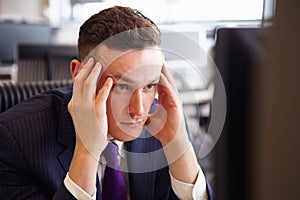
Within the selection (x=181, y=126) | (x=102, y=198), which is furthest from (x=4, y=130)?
(x=181, y=126)

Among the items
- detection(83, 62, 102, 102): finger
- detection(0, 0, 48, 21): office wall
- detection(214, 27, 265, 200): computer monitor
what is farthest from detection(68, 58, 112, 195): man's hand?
detection(0, 0, 48, 21): office wall

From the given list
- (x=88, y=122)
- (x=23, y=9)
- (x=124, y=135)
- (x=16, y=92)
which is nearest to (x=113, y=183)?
(x=124, y=135)

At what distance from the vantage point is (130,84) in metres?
0.79

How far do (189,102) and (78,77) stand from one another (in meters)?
0.45

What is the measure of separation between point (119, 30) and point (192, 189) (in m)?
0.37

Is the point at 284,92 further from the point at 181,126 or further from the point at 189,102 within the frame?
the point at 189,102

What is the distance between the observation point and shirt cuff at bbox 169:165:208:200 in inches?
34.5

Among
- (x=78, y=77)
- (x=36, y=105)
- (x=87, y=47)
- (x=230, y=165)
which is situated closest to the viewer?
(x=230, y=165)

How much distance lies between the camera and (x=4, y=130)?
3.03 ft

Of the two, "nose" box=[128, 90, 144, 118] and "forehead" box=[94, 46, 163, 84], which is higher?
"forehead" box=[94, 46, 163, 84]

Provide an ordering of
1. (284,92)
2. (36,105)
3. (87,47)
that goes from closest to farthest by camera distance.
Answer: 1. (284,92)
2. (87,47)
3. (36,105)

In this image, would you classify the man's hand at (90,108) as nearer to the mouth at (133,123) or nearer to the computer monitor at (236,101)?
the mouth at (133,123)

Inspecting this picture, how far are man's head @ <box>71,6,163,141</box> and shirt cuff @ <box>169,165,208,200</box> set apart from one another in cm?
15

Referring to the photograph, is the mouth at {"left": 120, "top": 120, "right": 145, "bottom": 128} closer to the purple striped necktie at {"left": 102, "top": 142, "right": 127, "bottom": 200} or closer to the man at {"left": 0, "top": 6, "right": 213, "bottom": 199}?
the man at {"left": 0, "top": 6, "right": 213, "bottom": 199}
